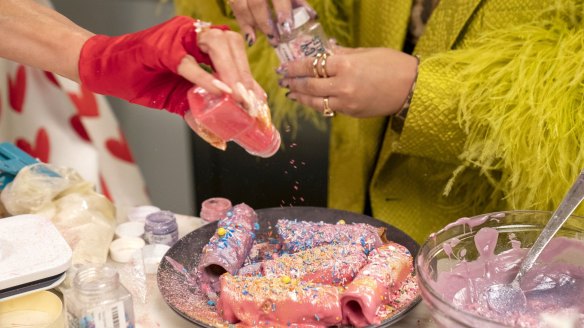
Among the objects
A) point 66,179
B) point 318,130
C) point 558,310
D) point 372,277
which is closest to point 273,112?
point 318,130

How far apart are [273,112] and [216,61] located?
0.53 meters

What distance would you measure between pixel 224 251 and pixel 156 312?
0.37 feet

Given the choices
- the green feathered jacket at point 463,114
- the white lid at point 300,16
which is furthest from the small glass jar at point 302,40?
the green feathered jacket at point 463,114

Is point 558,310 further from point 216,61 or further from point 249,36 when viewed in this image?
point 249,36

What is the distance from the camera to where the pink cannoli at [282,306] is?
0.80 metres

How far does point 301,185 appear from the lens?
145 centimetres

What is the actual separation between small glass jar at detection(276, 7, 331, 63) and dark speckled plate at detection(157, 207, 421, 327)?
243mm

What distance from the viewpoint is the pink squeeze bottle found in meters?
0.81

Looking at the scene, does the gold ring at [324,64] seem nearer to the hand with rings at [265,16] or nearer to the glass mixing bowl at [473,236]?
the hand with rings at [265,16]

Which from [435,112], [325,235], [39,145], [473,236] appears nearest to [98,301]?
[325,235]

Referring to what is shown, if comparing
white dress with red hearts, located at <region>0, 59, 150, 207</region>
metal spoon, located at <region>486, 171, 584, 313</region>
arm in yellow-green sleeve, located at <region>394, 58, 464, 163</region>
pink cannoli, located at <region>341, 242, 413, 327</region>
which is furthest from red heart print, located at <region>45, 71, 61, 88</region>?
metal spoon, located at <region>486, 171, 584, 313</region>

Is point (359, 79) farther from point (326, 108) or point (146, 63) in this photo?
point (146, 63)

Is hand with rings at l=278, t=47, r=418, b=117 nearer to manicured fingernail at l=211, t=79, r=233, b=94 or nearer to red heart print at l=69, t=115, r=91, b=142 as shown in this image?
manicured fingernail at l=211, t=79, r=233, b=94

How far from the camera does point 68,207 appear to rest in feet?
3.35
